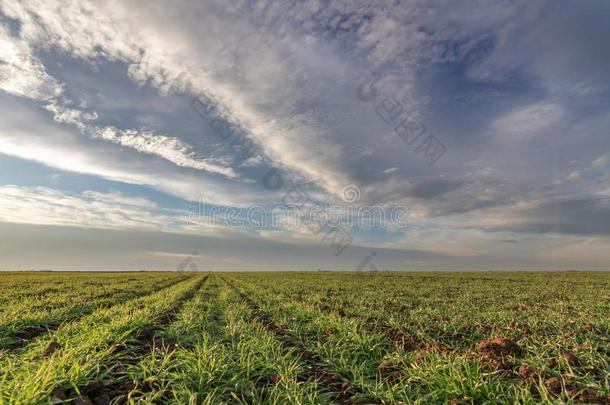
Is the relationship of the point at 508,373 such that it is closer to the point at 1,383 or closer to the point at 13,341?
the point at 1,383

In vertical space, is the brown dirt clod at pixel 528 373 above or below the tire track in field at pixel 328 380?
above

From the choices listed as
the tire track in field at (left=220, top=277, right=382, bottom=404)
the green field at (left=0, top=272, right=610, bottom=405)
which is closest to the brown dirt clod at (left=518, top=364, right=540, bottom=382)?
the green field at (left=0, top=272, right=610, bottom=405)

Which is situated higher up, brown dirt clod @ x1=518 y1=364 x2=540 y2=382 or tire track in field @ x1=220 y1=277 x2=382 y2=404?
brown dirt clod @ x1=518 y1=364 x2=540 y2=382

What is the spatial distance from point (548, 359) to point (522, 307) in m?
10.2

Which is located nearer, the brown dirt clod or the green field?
the green field

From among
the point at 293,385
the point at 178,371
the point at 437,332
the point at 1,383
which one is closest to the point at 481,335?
the point at 437,332

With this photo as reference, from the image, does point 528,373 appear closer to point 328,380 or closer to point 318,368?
point 328,380

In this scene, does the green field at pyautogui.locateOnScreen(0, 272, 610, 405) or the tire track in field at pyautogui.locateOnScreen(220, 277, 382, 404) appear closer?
the green field at pyautogui.locateOnScreen(0, 272, 610, 405)

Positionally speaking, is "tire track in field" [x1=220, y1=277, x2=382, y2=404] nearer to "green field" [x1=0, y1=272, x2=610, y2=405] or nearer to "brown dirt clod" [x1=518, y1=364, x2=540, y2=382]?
"green field" [x1=0, y1=272, x2=610, y2=405]

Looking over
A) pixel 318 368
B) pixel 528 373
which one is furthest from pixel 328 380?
pixel 528 373

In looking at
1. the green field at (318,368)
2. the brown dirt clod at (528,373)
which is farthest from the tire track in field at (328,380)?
the brown dirt clod at (528,373)

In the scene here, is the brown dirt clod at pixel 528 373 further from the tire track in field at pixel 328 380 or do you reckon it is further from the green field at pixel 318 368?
the tire track in field at pixel 328 380

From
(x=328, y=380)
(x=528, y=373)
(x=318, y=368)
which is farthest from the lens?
(x=318, y=368)

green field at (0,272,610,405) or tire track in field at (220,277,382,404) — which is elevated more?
green field at (0,272,610,405)
